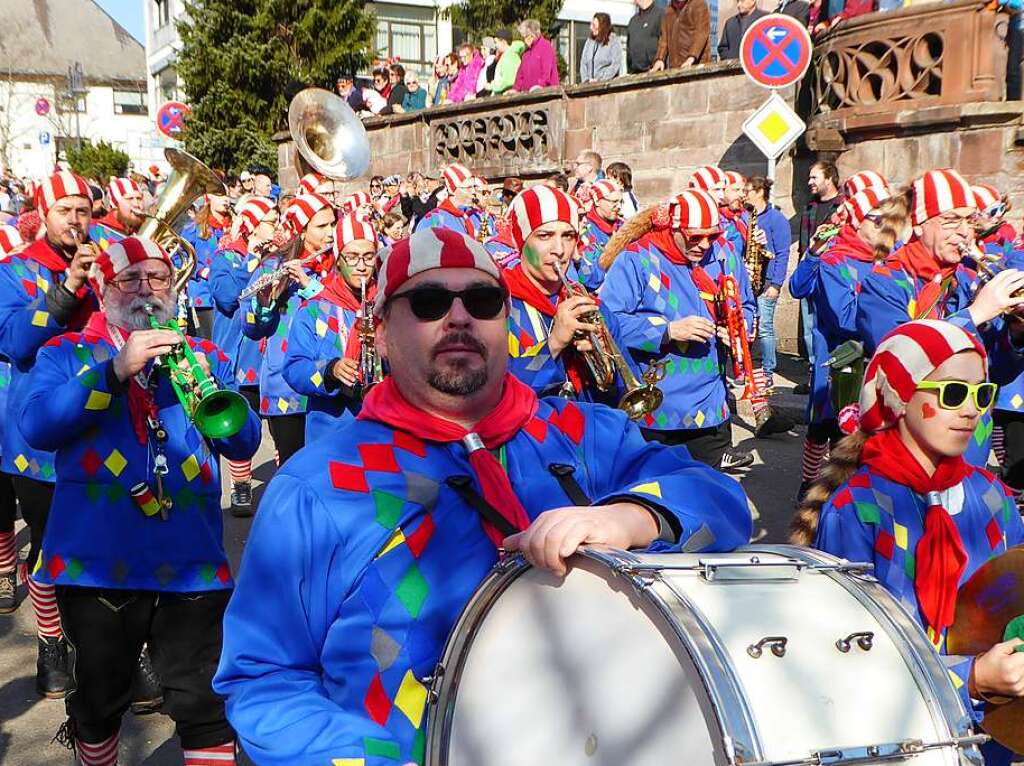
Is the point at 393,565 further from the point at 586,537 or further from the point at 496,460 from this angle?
the point at 586,537

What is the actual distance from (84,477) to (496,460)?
1820 millimetres

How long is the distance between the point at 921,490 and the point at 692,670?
57.7 inches

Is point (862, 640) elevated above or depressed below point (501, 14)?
below

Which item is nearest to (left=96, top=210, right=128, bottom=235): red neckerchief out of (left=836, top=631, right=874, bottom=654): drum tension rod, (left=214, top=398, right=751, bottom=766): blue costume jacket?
(left=214, top=398, right=751, bottom=766): blue costume jacket

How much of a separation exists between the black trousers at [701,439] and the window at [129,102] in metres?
65.4

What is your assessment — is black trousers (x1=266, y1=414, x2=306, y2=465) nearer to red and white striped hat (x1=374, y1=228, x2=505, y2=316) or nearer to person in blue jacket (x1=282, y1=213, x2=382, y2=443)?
person in blue jacket (x1=282, y1=213, x2=382, y2=443)

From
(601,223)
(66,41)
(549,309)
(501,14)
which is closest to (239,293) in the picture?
(601,223)

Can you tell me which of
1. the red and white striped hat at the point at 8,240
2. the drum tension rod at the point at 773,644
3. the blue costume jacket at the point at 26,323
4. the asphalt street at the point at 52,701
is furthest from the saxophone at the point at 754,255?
the drum tension rod at the point at 773,644

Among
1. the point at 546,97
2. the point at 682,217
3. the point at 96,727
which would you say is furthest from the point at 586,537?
the point at 546,97

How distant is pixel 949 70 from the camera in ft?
34.8

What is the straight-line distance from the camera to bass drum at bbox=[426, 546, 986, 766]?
163cm

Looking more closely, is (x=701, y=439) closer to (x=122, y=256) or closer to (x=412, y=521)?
(x=122, y=256)

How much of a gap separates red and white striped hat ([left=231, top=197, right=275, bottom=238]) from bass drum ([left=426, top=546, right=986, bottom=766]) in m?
8.06

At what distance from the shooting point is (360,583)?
2049 mm
